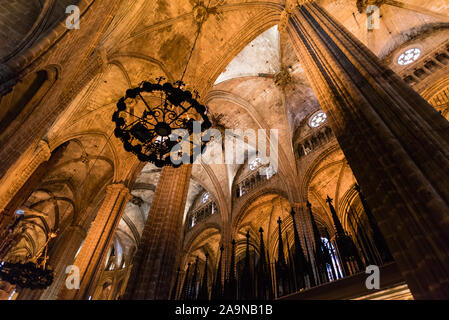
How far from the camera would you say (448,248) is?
6.73 ft

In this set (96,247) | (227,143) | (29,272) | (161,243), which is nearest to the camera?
(161,243)

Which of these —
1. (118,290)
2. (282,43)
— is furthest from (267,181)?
(118,290)

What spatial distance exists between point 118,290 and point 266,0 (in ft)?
77.2

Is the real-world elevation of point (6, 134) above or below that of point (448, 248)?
above

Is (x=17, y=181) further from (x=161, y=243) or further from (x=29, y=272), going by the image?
(x=161, y=243)

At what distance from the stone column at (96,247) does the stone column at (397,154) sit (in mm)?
9595

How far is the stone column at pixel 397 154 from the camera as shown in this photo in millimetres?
2170

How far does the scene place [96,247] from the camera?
9.12m

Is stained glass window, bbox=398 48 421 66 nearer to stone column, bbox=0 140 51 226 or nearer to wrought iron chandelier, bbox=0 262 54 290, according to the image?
stone column, bbox=0 140 51 226

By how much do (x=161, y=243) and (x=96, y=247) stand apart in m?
5.28

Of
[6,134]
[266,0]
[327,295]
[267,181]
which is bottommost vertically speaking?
[327,295]

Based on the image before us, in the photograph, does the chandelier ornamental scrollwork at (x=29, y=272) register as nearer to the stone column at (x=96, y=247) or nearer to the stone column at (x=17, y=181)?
the stone column at (x=17, y=181)

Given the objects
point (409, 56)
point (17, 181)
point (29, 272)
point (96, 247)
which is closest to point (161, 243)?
point (96, 247)
